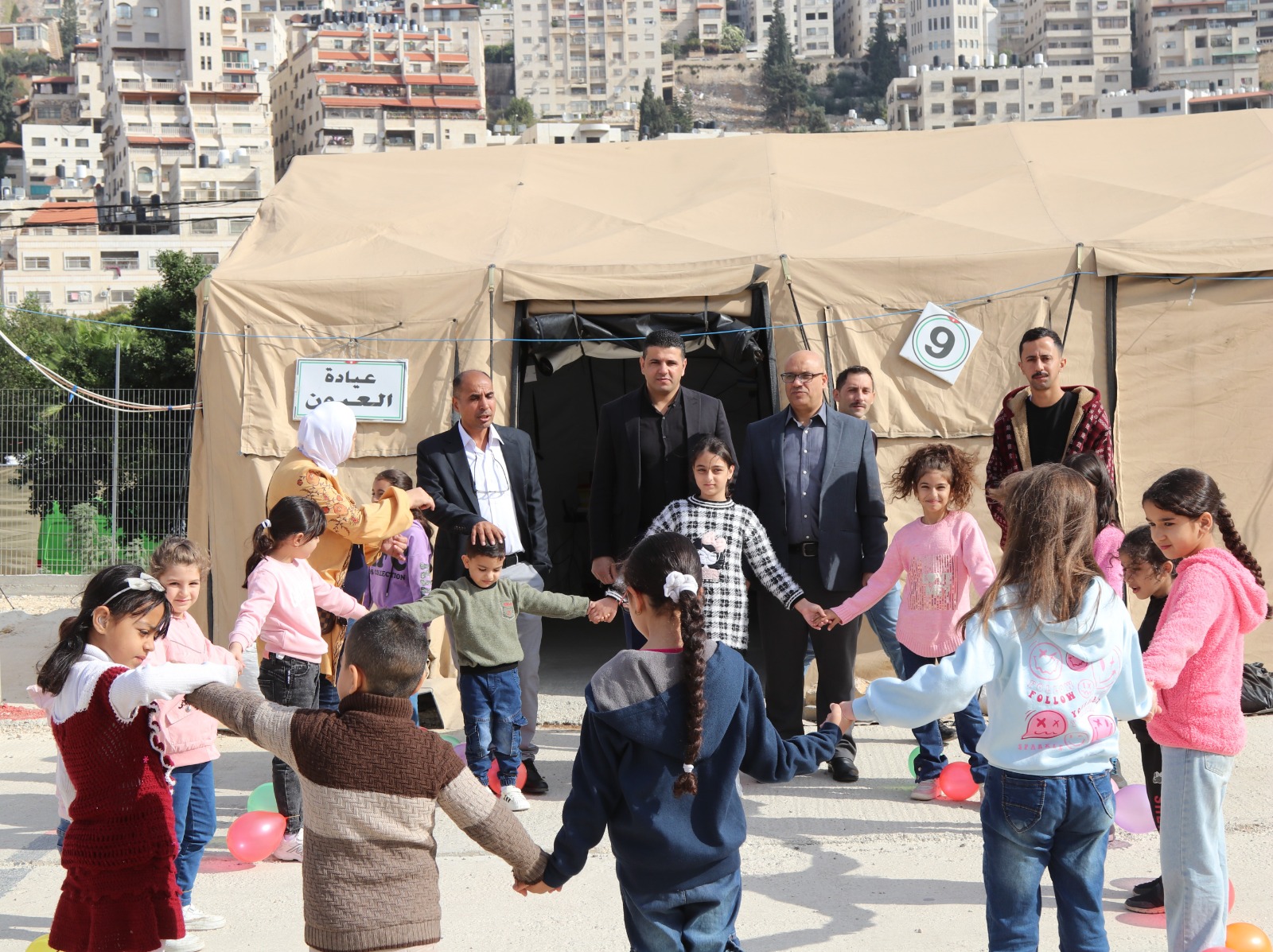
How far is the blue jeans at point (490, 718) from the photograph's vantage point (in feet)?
15.7

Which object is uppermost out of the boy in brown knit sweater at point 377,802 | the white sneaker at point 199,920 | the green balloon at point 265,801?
the boy in brown knit sweater at point 377,802

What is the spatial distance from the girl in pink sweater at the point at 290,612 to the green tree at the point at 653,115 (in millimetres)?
123048

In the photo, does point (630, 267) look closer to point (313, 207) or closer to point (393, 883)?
point (313, 207)

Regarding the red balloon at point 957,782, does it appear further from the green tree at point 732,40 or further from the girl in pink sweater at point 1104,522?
the green tree at point 732,40

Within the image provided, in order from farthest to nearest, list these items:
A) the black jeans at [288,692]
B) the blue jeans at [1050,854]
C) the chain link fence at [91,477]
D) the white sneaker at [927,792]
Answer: the chain link fence at [91,477], the white sneaker at [927,792], the black jeans at [288,692], the blue jeans at [1050,854]

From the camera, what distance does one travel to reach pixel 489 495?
5395 mm

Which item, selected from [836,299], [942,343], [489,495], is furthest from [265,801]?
[942,343]

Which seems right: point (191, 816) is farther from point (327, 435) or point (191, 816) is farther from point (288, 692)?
point (327, 435)

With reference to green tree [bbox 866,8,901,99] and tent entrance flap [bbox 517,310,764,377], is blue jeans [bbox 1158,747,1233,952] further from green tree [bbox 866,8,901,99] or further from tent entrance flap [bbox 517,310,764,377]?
green tree [bbox 866,8,901,99]

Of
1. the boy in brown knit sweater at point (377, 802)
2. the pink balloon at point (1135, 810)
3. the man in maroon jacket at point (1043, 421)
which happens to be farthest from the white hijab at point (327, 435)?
the pink balloon at point (1135, 810)

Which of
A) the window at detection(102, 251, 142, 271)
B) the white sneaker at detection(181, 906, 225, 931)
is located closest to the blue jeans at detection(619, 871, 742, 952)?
the white sneaker at detection(181, 906, 225, 931)

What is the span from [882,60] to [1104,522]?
5748 inches

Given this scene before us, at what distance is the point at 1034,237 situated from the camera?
657 centimetres

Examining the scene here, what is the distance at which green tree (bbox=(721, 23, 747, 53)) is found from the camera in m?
151
